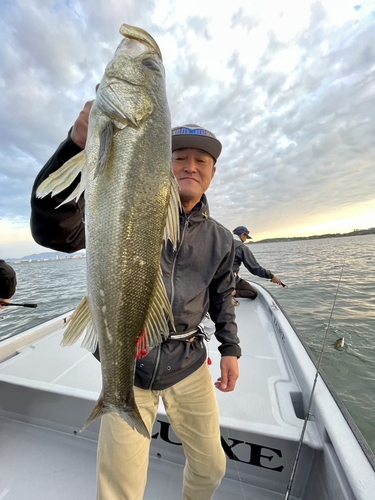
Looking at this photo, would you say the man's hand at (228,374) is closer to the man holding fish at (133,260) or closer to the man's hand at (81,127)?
the man holding fish at (133,260)

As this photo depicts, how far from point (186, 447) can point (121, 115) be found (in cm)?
221

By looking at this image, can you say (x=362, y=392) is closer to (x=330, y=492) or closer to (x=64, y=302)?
(x=330, y=492)

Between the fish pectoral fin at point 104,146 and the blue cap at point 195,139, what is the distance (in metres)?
0.78

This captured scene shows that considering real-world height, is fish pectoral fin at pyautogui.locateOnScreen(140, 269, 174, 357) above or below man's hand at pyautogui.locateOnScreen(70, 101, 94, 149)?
below

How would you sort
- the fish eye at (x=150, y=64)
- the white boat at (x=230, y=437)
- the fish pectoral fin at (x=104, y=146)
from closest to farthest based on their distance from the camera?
the fish pectoral fin at (x=104, y=146), the fish eye at (x=150, y=64), the white boat at (x=230, y=437)

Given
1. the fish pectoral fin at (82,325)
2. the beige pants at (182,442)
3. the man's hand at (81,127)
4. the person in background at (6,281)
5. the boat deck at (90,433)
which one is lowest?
the boat deck at (90,433)

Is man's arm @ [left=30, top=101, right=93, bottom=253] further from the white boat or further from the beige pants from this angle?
the white boat

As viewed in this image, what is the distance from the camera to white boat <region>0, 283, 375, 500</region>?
198 centimetres

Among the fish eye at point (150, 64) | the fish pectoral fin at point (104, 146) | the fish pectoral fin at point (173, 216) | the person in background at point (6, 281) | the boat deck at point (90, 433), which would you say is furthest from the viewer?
the person in background at point (6, 281)

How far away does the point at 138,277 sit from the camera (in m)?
1.34

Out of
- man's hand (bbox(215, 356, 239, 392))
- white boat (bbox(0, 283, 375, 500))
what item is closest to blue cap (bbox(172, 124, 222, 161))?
man's hand (bbox(215, 356, 239, 392))

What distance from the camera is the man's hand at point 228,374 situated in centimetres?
204

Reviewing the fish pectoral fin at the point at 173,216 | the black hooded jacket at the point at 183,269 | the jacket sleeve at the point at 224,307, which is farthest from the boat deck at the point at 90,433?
the fish pectoral fin at the point at 173,216

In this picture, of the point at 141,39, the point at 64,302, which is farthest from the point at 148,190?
the point at 64,302
